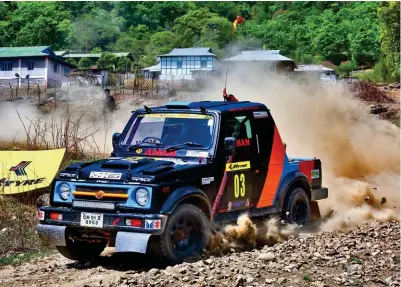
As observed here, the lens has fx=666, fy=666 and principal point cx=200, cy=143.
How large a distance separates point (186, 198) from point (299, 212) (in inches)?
124

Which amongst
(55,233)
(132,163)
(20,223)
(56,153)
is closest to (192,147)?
(132,163)

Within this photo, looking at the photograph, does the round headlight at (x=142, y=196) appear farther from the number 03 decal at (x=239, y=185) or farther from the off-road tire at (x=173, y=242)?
the number 03 decal at (x=239, y=185)

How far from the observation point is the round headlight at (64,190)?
8289 millimetres

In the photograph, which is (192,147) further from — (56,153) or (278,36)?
(278,36)

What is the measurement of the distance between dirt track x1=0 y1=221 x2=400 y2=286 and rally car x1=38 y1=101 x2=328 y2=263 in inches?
14.0

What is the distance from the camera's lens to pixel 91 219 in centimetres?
795

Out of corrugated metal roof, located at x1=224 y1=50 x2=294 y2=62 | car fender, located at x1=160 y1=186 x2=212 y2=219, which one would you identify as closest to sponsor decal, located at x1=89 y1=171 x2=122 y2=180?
car fender, located at x1=160 y1=186 x2=212 y2=219

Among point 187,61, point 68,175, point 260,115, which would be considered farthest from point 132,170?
point 187,61

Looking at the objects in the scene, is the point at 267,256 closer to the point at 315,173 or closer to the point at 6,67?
the point at 315,173

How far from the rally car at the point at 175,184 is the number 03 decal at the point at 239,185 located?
0.05 ft

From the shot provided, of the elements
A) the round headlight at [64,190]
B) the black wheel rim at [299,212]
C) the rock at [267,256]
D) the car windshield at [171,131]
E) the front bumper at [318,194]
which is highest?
the car windshield at [171,131]

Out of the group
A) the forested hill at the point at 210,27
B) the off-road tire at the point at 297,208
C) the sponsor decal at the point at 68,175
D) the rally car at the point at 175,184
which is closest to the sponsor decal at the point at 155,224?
the rally car at the point at 175,184

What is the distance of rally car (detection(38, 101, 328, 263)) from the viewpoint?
7805 millimetres

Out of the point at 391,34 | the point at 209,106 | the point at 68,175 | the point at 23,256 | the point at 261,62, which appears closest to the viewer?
the point at 68,175
